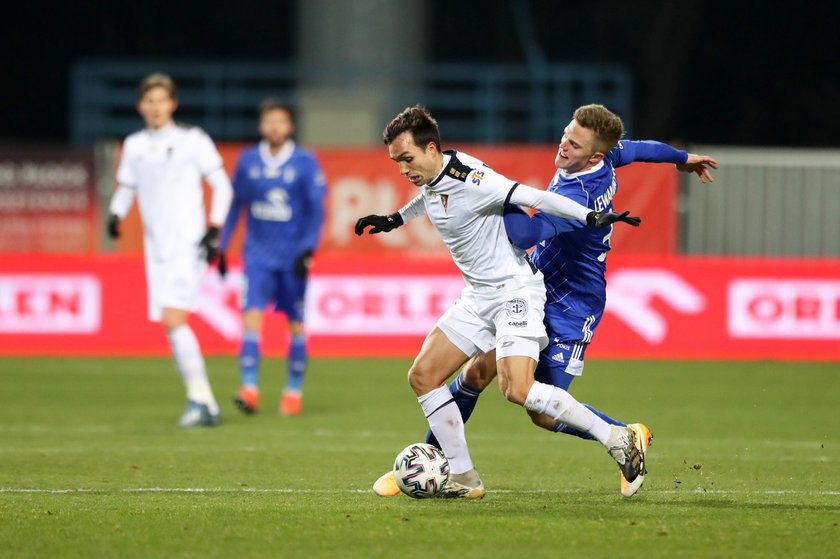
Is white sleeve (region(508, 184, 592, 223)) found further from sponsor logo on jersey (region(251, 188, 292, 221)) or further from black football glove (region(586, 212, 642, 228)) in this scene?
sponsor logo on jersey (region(251, 188, 292, 221))

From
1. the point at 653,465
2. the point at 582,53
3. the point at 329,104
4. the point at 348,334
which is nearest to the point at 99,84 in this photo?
the point at 329,104

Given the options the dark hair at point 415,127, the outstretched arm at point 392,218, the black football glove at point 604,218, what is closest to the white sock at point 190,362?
the outstretched arm at point 392,218

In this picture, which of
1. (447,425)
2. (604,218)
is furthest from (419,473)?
(604,218)

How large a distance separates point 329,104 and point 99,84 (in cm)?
390

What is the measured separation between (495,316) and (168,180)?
4116mm

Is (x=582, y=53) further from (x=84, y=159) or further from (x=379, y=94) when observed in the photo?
(x=84, y=159)

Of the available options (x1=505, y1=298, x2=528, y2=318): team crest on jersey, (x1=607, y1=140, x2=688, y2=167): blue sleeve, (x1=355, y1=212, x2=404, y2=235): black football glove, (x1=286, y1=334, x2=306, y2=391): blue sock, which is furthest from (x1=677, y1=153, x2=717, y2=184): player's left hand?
(x1=286, y1=334, x2=306, y2=391): blue sock

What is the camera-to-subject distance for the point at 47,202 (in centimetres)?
1736

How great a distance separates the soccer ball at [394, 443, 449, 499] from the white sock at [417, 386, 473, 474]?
0.26 ft

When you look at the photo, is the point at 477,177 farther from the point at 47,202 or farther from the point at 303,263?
the point at 47,202

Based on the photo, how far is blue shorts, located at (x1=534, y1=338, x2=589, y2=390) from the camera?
717 centimetres

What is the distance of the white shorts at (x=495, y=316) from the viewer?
6895mm

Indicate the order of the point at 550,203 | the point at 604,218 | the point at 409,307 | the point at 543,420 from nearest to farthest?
the point at 604,218 → the point at 550,203 → the point at 543,420 → the point at 409,307

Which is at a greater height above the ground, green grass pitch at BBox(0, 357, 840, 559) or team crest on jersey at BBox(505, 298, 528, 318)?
team crest on jersey at BBox(505, 298, 528, 318)
